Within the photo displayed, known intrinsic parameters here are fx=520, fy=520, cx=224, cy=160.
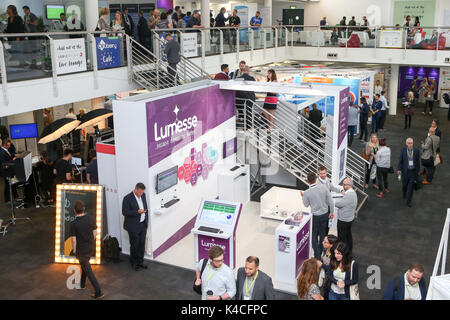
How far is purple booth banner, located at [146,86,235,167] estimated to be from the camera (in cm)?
876

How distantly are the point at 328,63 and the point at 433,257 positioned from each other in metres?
14.8

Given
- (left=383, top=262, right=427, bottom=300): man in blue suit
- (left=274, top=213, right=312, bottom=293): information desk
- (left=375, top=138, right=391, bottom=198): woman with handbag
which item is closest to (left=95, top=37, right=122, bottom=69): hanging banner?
(left=274, top=213, right=312, bottom=293): information desk

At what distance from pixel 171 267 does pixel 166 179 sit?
152 centimetres

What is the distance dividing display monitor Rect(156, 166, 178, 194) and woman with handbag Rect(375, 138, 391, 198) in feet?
16.6

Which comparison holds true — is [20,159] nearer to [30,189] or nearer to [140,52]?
[30,189]

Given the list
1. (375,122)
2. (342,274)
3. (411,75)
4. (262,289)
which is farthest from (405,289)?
(411,75)

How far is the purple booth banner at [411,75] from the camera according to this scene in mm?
26969

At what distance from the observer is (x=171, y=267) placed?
28.7ft

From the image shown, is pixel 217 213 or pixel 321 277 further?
pixel 217 213

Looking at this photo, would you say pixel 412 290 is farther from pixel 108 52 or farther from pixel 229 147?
pixel 108 52

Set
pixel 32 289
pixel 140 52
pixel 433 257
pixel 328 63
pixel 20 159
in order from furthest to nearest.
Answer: pixel 328 63, pixel 140 52, pixel 20 159, pixel 433 257, pixel 32 289

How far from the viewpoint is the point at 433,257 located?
889cm

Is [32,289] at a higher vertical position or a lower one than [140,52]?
lower
